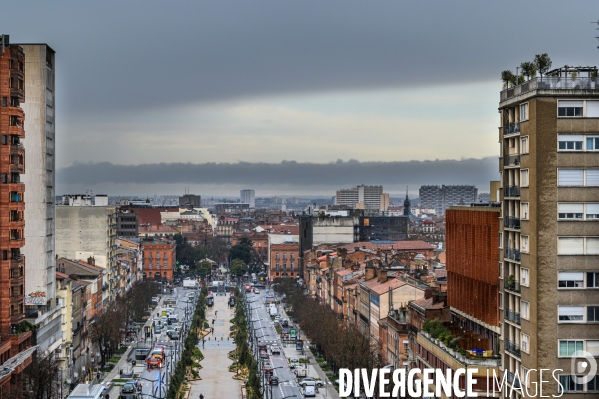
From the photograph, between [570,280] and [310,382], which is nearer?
[570,280]

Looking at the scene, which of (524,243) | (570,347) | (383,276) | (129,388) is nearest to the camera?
(570,347)

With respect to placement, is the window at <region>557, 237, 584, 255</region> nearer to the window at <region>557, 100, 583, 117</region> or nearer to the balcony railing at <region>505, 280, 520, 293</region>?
the balcony railing at <region>505, 280, 520, 293</region>

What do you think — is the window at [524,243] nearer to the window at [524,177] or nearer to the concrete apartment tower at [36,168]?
the window at [524,177]

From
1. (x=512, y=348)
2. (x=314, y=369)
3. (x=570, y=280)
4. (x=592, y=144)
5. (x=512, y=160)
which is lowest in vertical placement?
(x=314, y=369)

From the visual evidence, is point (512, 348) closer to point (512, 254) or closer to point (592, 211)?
point (512, 254)

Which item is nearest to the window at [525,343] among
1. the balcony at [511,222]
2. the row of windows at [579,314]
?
the row of windows at [579,314]

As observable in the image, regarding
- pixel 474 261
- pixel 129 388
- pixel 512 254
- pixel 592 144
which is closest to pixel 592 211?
pixel 592 144

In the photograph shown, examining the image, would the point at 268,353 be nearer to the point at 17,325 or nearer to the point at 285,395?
the point at 285,395
